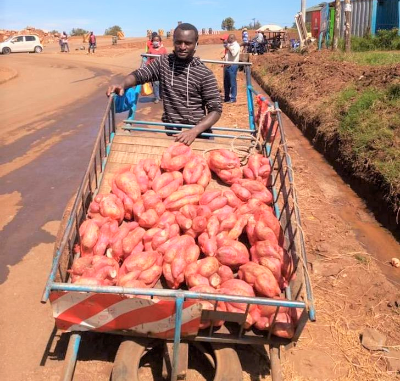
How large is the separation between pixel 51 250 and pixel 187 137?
2237mm

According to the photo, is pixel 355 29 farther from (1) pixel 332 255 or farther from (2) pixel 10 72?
(1) pixel 332 255

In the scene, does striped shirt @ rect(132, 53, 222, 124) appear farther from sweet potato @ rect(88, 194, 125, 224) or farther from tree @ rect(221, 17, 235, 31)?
tree @ rect(221, 17, 235, 31)

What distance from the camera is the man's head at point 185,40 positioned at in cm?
387

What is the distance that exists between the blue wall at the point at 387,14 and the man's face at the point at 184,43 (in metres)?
Result: 23.3

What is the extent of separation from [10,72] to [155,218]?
19976mm

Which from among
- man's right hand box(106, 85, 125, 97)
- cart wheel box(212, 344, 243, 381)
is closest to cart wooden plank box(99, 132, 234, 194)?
man's right hand box(106, 85, 125, 97)

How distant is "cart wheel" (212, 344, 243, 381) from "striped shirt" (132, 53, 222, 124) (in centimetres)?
245

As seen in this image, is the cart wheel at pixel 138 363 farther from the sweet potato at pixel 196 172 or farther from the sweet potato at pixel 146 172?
the sweet potato at pixel 196 172

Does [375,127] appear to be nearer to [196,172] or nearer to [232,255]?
[196,172]

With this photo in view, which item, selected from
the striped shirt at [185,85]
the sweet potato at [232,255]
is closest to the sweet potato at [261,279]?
the sweet potato at [232,255]

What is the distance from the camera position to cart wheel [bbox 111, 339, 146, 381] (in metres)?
2.53

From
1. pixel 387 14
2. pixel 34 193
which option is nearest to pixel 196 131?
pixel 34 193

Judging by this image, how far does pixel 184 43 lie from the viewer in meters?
Answer: 3.92

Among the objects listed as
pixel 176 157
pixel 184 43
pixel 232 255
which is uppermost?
pixel 184 43
